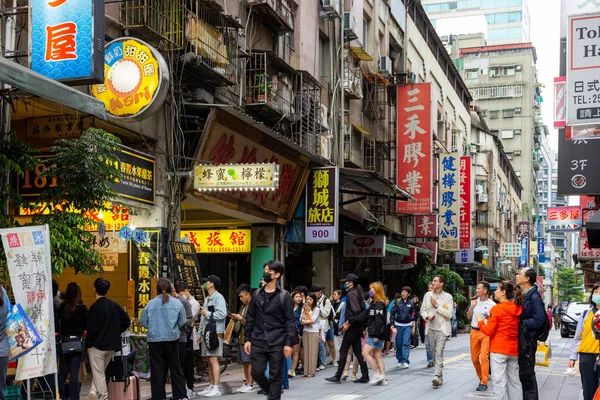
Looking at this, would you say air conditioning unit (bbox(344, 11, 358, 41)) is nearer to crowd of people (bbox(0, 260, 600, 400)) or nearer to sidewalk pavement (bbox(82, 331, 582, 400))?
sidewalk pavement (bbox(82, 331, 582, 400))

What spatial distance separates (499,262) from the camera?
67500 millimetres

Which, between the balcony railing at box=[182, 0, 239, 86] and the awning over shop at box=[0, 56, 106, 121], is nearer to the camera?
the awning over shop at box=[0, 56, 106, 121]

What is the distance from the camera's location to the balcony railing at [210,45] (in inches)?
603

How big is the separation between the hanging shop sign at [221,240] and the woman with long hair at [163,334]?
981cm

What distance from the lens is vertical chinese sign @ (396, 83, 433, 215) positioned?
95.6 ft

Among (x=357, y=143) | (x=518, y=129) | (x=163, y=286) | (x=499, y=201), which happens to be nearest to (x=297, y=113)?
(x=357, y=143)

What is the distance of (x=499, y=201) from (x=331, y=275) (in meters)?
41.4

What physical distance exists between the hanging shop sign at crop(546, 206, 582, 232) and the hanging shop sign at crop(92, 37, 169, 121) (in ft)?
80.0

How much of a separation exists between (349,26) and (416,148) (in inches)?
222

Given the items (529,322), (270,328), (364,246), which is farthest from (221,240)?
(529,322)

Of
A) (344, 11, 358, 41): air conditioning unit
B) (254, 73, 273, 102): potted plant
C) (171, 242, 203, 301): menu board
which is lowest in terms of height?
(171, 242, 203, 301): menu board

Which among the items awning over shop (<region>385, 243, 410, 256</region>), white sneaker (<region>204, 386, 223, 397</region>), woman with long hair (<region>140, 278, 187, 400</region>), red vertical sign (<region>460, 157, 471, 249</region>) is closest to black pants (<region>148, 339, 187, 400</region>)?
woman with long hair (<region>140, 278, 187, 400</region>)

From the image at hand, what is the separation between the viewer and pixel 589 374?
996 centimetres

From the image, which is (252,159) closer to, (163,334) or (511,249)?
(163,334)
